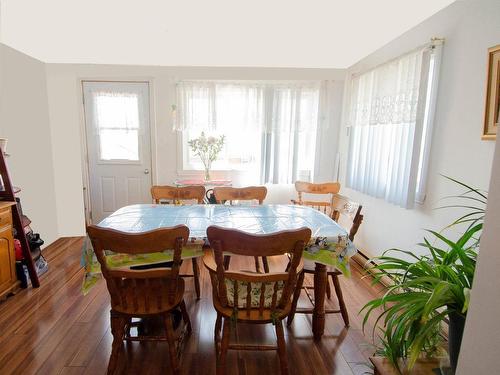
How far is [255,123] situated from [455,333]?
10.4 ft

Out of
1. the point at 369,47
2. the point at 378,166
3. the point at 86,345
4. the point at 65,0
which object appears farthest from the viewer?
the point at 369,47

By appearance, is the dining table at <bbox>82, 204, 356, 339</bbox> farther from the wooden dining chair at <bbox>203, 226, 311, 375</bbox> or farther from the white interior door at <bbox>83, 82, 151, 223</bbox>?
the white interior door at <bbox>83, 82, 151, 223</bbox>

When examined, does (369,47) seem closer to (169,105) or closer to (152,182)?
(169,105)

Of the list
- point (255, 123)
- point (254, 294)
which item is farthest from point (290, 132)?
point (254, 294)

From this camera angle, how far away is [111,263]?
5.01 ft

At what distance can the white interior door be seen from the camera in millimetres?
3660

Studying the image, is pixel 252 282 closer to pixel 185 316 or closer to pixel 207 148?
pixel 185 316

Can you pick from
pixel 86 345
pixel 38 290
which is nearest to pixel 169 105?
pixel 38 290

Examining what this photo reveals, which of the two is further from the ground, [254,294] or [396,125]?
[396,125]

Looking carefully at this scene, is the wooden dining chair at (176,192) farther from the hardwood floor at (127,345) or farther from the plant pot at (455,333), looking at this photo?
the plant pot at (455,333)

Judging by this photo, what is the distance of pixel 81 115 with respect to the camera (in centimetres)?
358

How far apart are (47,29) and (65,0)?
71cm

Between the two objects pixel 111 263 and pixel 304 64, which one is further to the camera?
pixel 304 64

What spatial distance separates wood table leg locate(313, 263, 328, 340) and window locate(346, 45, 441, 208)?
1100 millimetres
